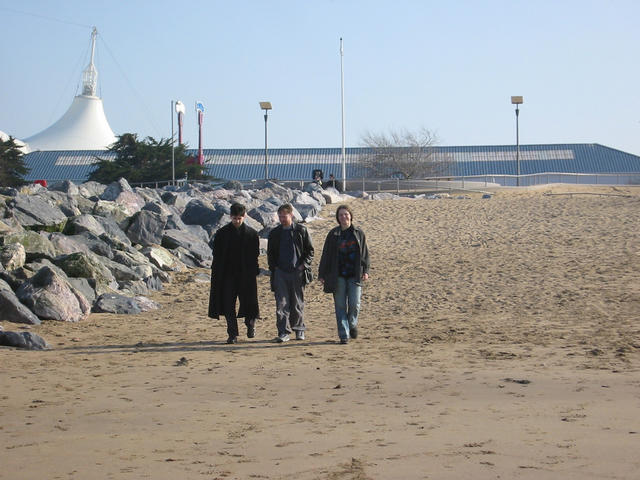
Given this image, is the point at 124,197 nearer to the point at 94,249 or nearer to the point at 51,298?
the point at 94,249

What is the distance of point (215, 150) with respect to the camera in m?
68.1

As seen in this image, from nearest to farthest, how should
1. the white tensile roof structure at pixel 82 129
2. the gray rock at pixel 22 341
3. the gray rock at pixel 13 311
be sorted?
the gray rock at pixel 22 341
the gray rock at pixel 13 311
the white tensile roof structure at pixel 82 129

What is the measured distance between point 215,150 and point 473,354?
60.2 meters

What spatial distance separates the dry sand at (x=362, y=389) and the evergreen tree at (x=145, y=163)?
34.8 m

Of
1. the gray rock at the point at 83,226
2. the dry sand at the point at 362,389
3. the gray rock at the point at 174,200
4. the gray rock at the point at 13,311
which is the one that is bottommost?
the dry sand at the point at 362,389

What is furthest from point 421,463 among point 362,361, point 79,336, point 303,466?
point 79,336

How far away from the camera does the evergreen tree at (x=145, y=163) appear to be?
49.2 meters

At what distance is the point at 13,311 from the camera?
11133mm

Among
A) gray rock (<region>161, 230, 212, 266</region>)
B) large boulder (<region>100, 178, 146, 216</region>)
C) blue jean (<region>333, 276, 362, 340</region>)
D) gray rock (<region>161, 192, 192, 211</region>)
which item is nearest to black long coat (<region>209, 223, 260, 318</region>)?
blue jean (<region>333, 276, 362, 340</region>)

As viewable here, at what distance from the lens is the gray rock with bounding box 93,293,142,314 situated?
40.8ft

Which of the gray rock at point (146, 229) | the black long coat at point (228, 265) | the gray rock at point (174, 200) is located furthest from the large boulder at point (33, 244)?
the gray rock at point (174, 200)

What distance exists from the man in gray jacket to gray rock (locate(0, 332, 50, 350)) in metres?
2.51

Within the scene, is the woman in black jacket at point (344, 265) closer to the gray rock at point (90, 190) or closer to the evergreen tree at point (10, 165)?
the gray rock at point (90, 190)

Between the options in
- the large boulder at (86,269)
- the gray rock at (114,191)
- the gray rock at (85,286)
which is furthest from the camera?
the gray rock at (114,191)
